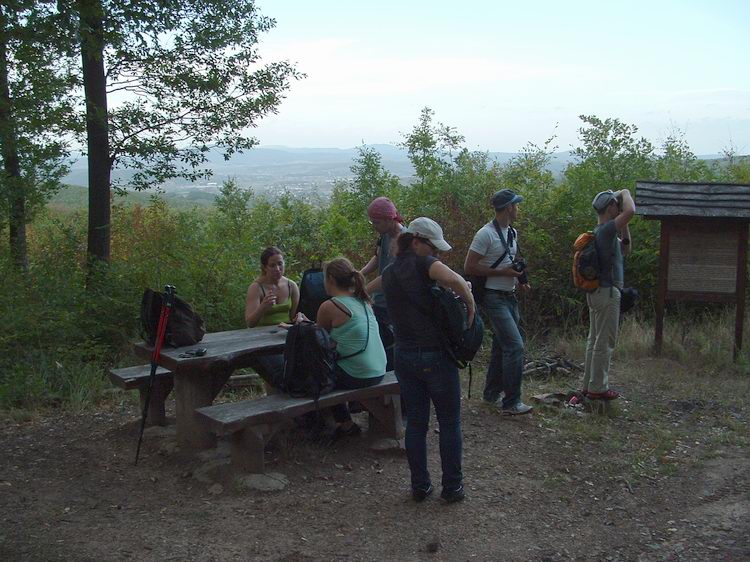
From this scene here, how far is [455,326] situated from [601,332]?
2555mm

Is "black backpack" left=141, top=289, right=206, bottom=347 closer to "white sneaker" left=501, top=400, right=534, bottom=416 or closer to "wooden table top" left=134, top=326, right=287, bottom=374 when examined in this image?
"wooden table top" left=134, top=326, right=287, bottom=374

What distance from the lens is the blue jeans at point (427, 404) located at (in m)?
4.46

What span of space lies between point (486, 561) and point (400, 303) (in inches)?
57.6

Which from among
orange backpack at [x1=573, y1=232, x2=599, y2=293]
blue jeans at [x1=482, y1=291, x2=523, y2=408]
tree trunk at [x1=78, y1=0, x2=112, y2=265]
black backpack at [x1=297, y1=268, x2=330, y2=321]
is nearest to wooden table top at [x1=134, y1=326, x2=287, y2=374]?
black backpack at [x1=297, y1=268, x2=330, y2=321]

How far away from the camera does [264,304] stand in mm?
6125

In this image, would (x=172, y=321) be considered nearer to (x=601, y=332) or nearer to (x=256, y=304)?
(x=256, y=304)

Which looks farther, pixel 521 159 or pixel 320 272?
pixel 521 159

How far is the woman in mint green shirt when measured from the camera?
16.9 ft


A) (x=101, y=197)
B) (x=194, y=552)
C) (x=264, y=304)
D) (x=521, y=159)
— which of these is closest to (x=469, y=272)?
(x=264, y=304)

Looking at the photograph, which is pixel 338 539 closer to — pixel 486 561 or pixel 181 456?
pixel 486 561

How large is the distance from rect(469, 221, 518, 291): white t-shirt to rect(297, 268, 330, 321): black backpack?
1.24 meters

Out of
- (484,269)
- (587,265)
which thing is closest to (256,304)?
(484,269)

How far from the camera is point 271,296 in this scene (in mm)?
6141

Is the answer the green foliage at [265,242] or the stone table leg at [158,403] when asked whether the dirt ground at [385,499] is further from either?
the green foliage at [265,242]
